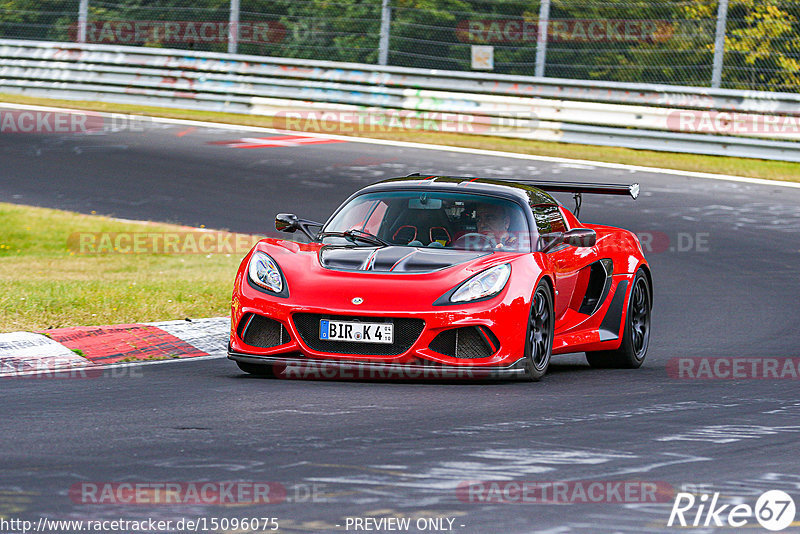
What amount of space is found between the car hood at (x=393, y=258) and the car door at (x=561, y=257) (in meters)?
0.72

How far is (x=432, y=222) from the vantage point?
8.93 meters

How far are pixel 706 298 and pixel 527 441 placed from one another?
680cm

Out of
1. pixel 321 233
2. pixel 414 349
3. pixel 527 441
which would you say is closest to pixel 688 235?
pixel 321 233

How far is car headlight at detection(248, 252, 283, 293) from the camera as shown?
8.03m

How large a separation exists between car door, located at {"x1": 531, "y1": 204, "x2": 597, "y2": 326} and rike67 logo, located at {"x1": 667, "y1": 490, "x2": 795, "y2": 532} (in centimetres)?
358

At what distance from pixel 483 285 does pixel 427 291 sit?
0.36 metres

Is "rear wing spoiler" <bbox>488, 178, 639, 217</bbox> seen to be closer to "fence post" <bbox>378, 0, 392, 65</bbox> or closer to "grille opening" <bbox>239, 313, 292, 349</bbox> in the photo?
"grille opening" <bbox>239, 313, 292, 349</bbox>

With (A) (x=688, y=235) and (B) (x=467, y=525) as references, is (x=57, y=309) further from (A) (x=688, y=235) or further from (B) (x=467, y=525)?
(A) (x=688, y=235)

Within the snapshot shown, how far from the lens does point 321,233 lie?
9.00 meters

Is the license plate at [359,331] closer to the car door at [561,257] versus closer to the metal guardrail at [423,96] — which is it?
the car door at [561,257]

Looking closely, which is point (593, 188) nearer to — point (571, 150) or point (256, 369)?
point (256, 369)
